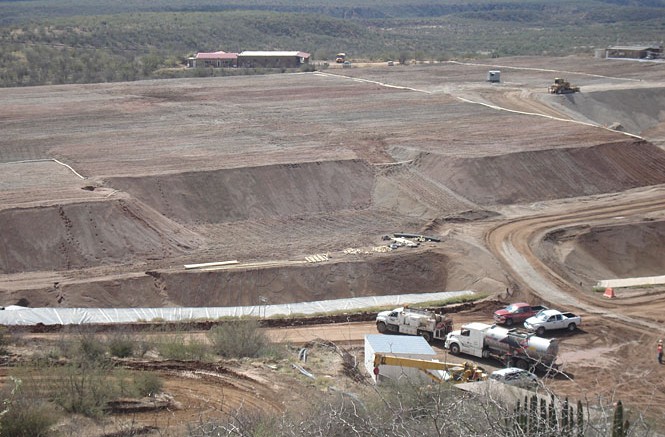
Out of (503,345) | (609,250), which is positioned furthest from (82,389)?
(609,250)

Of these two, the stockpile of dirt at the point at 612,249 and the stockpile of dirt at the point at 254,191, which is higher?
the stockpile of dirt at the point at 254,191

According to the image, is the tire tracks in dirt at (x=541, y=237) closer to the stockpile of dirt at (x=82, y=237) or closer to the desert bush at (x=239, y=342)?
the desert bush at (x=239, y=342)

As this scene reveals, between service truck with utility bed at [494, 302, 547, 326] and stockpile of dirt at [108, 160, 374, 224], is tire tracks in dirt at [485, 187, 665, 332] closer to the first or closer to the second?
service truck with utility bed at [494, 302, 547, 326]

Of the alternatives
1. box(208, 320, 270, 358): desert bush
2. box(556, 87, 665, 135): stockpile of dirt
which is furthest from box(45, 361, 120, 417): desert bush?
box(556, 87, 665, 135): stockpile of dirt

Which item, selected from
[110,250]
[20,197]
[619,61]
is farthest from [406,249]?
[619,61]

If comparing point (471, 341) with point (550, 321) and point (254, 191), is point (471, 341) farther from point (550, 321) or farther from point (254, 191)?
point (254, 191)

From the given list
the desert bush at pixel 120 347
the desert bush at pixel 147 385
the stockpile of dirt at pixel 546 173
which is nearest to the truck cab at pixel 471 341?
the desert bush at pixel 120 347
